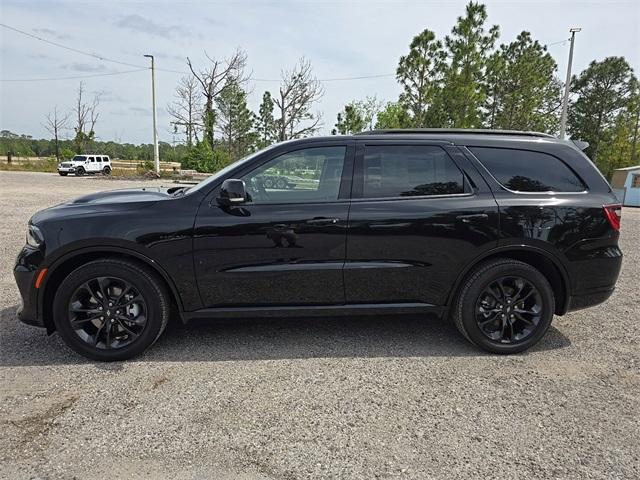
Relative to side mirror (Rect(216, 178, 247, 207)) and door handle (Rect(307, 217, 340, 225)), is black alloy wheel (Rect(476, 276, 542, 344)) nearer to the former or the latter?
door handle (Rect(307, 217, 340, 225))

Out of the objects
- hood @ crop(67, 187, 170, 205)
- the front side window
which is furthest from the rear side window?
hood @ crop(67, 187, 170, 205)

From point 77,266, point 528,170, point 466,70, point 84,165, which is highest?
point 466,70

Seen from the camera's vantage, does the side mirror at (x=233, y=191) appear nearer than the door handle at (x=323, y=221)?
Yes

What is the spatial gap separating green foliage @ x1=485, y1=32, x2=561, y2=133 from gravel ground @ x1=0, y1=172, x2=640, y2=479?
25.6 metres

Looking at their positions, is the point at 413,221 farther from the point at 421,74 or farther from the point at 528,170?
the point at 421,74

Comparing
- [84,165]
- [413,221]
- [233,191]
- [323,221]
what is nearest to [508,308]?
[413,221]

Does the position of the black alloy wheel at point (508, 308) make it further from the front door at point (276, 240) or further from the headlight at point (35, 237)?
the headlight at point (35, 237)

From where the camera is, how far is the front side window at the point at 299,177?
130 inches

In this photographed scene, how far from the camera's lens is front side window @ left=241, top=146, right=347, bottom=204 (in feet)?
10.8

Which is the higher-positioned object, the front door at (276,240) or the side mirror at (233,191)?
the side mirror at (233,191)

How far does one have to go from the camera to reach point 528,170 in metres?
3.48

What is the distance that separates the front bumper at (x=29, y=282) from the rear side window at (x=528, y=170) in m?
3.61

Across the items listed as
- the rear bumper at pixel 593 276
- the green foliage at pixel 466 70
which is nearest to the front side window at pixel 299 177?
the rear bumper at pixel 593 276

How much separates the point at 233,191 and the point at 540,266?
8.80 ft
